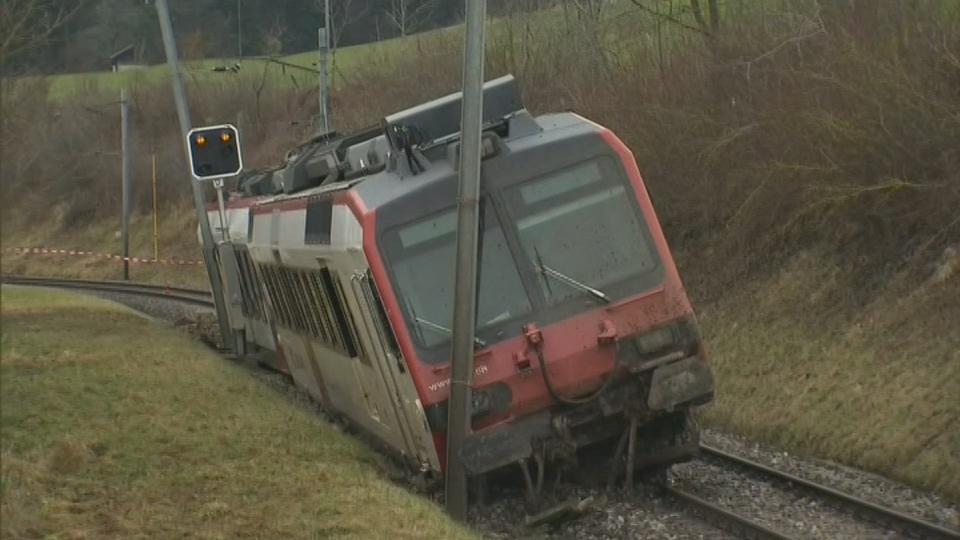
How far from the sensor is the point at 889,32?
17.3 meters

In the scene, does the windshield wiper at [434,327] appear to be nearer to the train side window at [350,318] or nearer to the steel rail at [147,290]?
the train side window at [350,318]

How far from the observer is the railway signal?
21.5 meters

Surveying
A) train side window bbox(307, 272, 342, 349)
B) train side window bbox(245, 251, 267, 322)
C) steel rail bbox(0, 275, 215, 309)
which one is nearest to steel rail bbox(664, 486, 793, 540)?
train side window bbox(307, 272, 342, 349)

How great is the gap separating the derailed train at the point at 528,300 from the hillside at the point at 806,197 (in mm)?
2479

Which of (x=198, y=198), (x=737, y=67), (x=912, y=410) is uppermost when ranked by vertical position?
(x=737, y=67)

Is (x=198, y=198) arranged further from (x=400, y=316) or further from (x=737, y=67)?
(x=400, y=316)

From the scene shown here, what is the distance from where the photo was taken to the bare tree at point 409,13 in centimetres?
4672

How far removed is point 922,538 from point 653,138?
13.1 meters

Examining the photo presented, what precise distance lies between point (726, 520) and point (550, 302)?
2126 millimetres

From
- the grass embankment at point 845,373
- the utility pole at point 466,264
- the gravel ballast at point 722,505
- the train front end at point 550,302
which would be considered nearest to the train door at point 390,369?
the train front end at point 550,302

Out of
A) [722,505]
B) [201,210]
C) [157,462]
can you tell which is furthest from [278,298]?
[201,210]

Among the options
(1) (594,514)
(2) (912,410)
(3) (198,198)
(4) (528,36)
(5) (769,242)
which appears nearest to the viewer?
(1) (594,514)

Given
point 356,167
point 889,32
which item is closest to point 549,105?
point 889,32

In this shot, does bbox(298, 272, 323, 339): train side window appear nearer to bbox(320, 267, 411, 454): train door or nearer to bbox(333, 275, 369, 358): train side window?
bbox(320, 267, 411, 454): train door
